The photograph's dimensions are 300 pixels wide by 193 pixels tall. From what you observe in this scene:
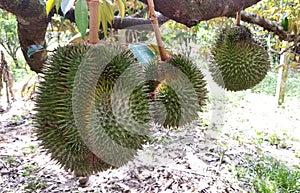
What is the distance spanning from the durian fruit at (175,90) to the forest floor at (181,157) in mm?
339

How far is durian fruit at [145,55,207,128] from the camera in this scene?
62cm

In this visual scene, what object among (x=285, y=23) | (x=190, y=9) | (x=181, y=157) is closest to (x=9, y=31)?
(x=181, y=157)

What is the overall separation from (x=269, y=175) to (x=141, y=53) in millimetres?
1462

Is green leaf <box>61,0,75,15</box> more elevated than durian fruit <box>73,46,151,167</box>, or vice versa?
green leaf <box>61,0,75,15</box>

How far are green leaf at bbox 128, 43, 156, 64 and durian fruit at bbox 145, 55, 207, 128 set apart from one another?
0.12ft

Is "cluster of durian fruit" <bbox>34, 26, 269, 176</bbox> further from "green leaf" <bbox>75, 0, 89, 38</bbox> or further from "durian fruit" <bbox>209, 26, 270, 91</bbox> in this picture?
"durian fruit" <bbox>209, 26, 270, 91</bbox>

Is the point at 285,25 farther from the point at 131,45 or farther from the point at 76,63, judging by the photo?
the point at 76,63

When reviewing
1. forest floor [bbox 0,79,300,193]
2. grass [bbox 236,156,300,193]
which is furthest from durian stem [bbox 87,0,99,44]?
grass [bbox 236,156,300,193]

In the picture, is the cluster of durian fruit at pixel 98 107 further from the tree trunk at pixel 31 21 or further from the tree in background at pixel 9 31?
the tree in background at pixel 9 31

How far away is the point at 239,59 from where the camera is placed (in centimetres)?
92

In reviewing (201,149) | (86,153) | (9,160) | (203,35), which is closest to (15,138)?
(9,160)

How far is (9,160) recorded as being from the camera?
1837 millimetres

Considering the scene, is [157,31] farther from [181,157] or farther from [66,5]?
[181,157]

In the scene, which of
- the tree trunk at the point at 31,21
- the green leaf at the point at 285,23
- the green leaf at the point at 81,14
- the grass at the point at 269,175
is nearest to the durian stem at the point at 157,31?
the green leaf at the point at 81,14
